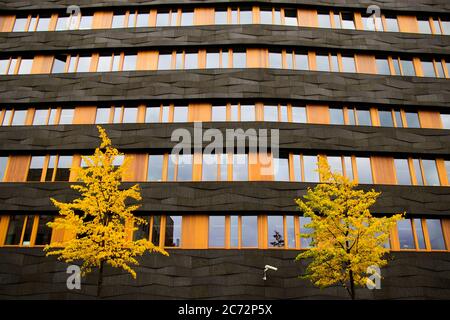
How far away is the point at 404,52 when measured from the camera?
2414 cm

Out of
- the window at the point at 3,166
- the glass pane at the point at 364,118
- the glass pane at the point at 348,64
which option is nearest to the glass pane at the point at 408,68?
the glass pane at the point at 348,64

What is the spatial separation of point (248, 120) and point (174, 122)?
4.51m

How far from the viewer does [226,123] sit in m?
21.5

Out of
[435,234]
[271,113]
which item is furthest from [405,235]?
[271,113]

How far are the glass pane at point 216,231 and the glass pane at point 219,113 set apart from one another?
6184mm

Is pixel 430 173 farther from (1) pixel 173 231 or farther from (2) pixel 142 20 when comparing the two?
(2) pixel 142 20

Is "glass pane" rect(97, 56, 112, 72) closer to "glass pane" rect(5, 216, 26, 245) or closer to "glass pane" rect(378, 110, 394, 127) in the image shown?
"glass pane" rect(5, 216, 26, 245)

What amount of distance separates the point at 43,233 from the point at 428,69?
26.2m

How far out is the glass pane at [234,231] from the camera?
1936 centimetres

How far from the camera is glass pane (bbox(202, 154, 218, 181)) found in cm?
2064

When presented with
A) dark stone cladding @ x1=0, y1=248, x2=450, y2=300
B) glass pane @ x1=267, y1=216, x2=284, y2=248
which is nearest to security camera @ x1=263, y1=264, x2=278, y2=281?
dark stone cladding @ x1=0, y1=248, x2=450, y2=300

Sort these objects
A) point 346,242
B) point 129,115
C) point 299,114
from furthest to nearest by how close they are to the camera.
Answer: point 129,115 → point 299,114 → point 346,242

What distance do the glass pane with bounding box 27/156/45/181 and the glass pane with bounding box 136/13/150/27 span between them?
11.2 metres
